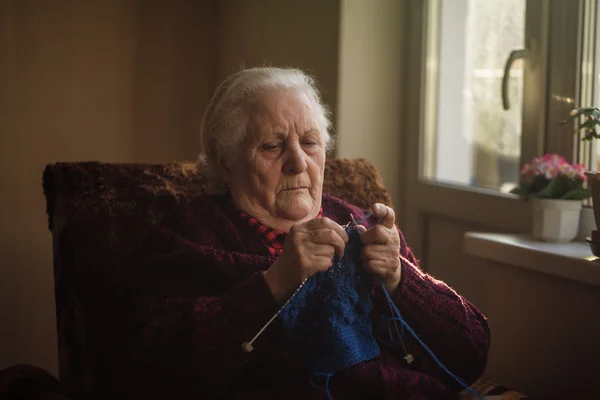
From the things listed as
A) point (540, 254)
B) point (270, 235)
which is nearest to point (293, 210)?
point (270, 235)

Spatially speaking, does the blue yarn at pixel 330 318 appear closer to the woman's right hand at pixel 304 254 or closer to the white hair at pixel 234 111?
the woman's right hand at pixel 304 254

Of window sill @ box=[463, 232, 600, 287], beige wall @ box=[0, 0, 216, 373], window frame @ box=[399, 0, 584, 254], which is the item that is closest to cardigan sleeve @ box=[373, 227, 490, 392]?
window sill @ box=[463, 232, 600, 287]

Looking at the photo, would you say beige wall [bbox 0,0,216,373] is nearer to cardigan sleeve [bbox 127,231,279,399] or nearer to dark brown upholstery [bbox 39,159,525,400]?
dark brown upholstery [bbox 39,159,525,400]

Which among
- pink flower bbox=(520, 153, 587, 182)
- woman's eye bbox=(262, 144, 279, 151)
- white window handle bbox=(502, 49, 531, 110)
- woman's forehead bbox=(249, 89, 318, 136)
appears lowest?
pink flower bbox=(520, 153, 587, 182)

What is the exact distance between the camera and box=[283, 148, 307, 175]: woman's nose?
1.45 m

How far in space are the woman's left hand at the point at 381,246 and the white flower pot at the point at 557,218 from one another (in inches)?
25.1

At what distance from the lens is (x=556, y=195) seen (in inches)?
70.3

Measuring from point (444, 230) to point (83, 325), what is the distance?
4.61 feet

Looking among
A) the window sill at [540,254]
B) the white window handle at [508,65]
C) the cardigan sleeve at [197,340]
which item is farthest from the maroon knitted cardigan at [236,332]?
the white window handle at [508,65]

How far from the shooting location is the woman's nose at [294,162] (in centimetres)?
145

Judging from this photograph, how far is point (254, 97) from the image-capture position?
57.7 inches

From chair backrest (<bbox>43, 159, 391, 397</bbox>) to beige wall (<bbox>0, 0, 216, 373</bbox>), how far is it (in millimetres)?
1252

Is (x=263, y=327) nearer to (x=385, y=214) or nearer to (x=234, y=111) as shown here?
(x=385, y=214)

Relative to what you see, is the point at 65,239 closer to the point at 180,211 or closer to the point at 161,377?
the point at 180,211
